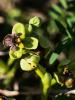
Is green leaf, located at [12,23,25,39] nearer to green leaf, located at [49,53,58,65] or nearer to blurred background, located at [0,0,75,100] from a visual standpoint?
blurred background, located at [0,0,75,100]

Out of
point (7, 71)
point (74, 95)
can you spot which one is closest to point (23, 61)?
point (74, 95)

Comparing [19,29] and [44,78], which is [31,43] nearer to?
[19,29]

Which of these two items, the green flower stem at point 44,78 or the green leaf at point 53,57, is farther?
the green leaf at point 53,57

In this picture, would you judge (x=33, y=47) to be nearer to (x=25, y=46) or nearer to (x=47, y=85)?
(x=25, y=46)

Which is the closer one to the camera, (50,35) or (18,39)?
(18,39)

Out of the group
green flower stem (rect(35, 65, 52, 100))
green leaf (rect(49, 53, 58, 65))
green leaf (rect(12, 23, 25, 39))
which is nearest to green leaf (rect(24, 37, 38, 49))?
green leaf (rect(12, 23, 25, 39))

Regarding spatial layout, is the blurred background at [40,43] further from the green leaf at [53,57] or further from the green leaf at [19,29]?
the green leaf at [19,29]

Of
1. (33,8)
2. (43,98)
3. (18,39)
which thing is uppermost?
(33,8)

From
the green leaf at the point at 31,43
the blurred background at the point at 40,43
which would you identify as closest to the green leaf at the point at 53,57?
the blurred background at the point at 40,43

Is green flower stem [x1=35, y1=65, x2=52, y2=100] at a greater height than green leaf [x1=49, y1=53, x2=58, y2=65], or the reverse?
green leaf [x1=49, y1=53, x2=58, y2=65]
